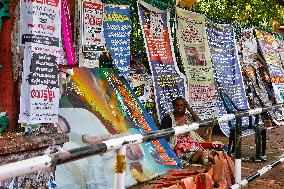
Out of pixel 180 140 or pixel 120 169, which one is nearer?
pixel 120 169

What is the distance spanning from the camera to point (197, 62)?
33.3 ft

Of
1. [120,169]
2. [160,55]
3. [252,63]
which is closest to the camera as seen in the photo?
[120,169]

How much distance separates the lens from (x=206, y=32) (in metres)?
10.5

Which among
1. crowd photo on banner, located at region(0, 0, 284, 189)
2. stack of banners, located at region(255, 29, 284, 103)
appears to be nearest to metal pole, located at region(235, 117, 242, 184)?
crowd photo on banner, located at region(0, 0, 284, 189)

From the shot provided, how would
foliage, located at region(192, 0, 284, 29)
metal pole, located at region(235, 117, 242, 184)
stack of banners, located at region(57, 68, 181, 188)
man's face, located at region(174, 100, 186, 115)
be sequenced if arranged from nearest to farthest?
metal pole, located at region(235, 117, 242, 184) → stack of banners, located at region(57, 68, 181, 188) → man's face, located at region(174, 100, 186, 115) → foliage, located at region(192, 0, 284, 29)

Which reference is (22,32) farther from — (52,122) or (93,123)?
(93,123)

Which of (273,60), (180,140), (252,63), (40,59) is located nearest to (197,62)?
(180,140)

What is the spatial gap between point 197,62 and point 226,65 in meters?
1.60

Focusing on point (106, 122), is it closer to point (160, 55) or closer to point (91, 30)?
point (91, 30)

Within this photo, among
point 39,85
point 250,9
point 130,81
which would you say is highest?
point 250,9

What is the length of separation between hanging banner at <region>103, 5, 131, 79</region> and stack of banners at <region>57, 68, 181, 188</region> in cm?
58

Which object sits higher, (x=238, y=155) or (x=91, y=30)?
(x=91, y=30)

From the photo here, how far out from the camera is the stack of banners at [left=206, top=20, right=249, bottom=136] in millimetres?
10891

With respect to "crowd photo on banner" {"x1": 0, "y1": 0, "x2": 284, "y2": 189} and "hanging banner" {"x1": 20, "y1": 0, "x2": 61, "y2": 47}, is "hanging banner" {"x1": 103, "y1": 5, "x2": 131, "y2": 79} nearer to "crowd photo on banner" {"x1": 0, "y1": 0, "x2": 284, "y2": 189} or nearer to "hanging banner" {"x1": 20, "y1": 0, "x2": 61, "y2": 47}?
"crowd photo on banner" {"x1": 0, "y1": 0, "x2": 284, "y2": 189}
